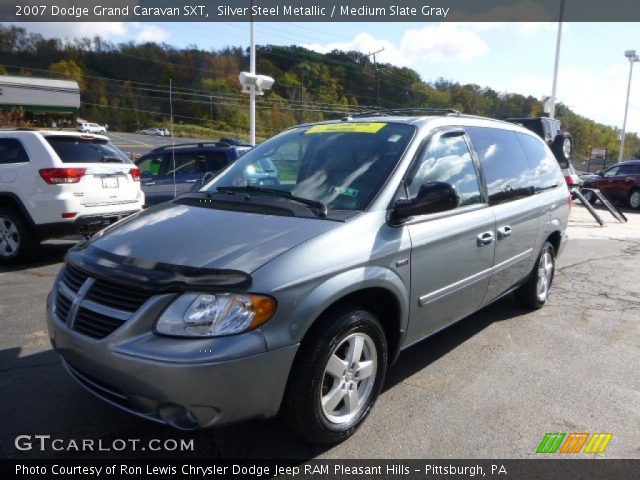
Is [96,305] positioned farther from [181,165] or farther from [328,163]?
[181,165]

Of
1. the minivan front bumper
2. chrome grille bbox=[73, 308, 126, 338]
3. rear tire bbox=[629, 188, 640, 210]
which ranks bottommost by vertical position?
rear tire bbox=[629, 188, 640, 210]

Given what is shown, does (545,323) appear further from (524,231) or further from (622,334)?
(524,231)

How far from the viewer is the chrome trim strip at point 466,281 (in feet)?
10.6

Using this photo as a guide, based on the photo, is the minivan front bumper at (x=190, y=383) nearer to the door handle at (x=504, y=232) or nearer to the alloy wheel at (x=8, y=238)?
the door handle at (x=504, y=232)

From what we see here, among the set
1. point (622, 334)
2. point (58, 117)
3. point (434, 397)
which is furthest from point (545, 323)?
point (58, 117)

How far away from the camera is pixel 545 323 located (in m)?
4.91

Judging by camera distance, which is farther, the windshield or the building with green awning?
the building with green awning

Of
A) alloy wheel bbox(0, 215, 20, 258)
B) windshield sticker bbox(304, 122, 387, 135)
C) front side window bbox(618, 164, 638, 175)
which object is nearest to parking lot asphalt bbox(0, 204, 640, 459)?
alloy wheel bbox(0, 215, 20, 258)

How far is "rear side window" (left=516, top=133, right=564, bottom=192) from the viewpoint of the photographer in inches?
191

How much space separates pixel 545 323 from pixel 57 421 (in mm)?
4268

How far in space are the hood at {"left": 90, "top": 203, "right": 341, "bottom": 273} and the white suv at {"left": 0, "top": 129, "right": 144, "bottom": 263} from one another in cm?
399

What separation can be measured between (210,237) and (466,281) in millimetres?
1928

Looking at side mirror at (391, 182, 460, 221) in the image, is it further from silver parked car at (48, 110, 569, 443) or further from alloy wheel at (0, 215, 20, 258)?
alloy wheel at (0, 215, 20, 258)

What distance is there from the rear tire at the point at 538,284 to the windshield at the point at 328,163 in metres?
2.47
